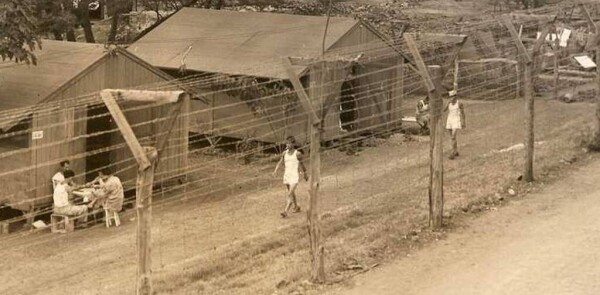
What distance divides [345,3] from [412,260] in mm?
30003

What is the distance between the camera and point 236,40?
2562 cm

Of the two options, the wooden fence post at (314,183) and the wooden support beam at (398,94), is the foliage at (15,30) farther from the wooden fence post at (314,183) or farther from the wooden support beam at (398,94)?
the wooden support beam at (398,94)

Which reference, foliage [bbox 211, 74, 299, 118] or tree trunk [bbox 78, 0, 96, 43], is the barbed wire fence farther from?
tree trunk [bbox 78, 0, 96, 43]

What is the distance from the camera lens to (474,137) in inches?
930

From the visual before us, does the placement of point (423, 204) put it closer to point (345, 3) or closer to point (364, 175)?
point (364, 175)

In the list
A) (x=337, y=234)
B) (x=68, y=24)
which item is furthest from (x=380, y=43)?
(x=337, y=234)

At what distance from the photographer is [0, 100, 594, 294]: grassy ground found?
11.2 metres

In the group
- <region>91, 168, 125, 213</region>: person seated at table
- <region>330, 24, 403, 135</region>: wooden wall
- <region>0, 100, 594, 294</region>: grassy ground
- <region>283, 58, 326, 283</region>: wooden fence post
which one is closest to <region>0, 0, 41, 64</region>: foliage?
<region>91, 168, 125, 213</region>: person seated at table

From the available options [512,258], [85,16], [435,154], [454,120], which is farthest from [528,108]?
[85,16]

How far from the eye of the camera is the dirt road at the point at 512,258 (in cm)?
1030

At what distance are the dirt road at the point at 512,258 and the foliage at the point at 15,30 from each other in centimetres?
933

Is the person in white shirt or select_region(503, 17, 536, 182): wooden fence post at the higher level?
select_region(503, 17, 536, 182): wooden fence post

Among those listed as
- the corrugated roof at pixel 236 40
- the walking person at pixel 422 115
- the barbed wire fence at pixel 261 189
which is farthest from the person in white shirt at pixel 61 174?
the walking person at pixel 422 115

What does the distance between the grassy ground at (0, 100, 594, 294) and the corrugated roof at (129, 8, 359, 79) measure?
2.96m
